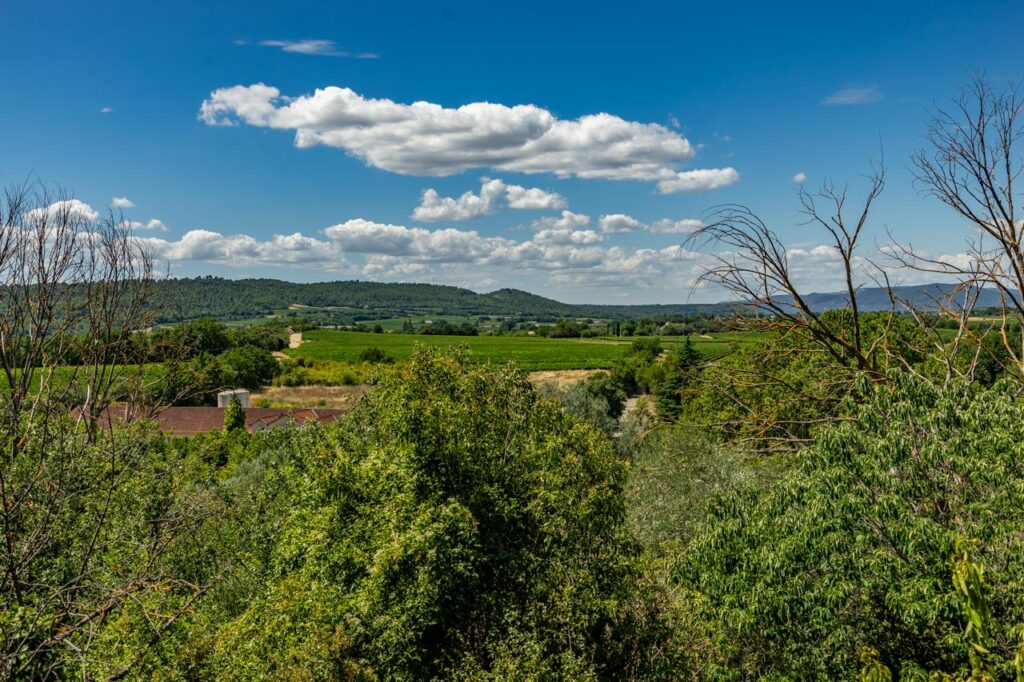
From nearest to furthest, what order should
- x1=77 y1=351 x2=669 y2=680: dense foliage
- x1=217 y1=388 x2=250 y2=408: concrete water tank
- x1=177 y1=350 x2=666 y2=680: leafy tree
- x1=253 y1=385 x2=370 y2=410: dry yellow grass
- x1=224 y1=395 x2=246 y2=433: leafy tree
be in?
1. x1=77 y1=351 x2=669 y2=680: dense foliage
2. x1=177 y1=350 x2=666 y2=680: leafy tree
3. x1=224 y1=395 x2=246 y2=433: leafy tree
4. x1=217 y1=388 x2=250 y2=408: concrete water tank
5. x1=253 y1=385 x2=370 y2=410: dry yellow grass

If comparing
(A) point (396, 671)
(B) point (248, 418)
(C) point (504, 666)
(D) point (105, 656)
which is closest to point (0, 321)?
(D) point (105, 656)

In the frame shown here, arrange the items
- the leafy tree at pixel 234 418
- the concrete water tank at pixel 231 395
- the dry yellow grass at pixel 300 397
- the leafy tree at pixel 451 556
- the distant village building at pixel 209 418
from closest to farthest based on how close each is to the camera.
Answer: the leafy tree at pixel 451 556, the leafy tree at pixel 234 418, the distant village building at pixel 209 418, the concrete water tank at pixel 231 395, the dry yellow grass at pixel 300 397

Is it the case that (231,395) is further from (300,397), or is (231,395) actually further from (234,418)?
(300,397)

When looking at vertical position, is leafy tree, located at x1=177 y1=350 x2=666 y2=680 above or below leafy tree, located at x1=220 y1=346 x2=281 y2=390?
above

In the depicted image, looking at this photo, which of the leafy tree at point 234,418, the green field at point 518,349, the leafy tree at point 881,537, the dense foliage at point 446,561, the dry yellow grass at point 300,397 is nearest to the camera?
the leafy tree at point 881,537

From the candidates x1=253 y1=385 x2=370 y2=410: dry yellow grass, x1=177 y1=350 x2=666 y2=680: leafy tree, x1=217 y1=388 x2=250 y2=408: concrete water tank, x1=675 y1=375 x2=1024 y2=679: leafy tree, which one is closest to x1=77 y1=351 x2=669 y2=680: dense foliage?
x1=177 y1=350 x2=666 y2=680: leafy tree

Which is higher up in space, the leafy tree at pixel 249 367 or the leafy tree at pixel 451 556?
the leafy tree at pixel 451 556

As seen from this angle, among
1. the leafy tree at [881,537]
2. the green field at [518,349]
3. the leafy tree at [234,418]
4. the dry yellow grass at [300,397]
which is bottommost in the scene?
the dry yellow grass at [300,397]

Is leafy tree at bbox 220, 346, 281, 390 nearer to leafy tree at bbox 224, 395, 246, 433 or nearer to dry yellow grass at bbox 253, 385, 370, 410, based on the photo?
dry yellow grass at bbox 253, 385, 370, 410

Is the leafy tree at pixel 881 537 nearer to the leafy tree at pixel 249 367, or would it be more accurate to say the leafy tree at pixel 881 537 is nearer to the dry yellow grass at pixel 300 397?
the dry yellow grass at pixel 300 397

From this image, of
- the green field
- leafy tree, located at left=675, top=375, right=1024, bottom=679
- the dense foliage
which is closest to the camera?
leafy tree, located at left=675, top=375, right=1024, bottom=679

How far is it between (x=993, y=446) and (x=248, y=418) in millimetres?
66886

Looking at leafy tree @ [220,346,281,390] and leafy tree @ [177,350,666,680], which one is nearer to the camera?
leafy tree @ [177,350,666,680]

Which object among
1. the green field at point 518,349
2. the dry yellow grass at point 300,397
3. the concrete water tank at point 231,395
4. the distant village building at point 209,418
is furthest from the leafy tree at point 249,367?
the green field at point 518,349
